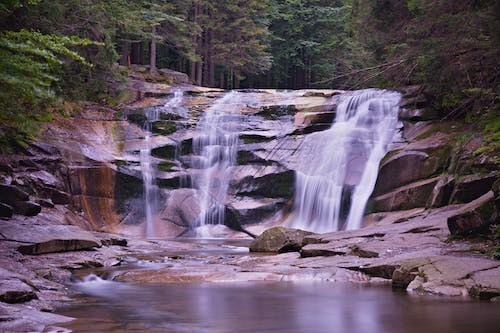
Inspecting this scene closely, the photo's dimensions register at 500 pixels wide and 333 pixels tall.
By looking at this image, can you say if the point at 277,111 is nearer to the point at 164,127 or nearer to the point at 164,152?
the point at 164,127

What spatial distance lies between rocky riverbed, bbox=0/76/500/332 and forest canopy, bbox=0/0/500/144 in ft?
6.43

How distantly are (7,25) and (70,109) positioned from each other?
11.0 meters

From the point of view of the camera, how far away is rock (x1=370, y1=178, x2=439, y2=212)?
16016mm

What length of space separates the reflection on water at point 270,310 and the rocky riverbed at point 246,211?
0.53m

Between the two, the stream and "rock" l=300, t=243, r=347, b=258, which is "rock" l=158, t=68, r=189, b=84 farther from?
the stream

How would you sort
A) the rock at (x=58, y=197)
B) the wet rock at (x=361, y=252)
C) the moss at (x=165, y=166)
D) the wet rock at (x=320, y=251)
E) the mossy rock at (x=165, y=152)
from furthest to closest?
1. the mossy rock at (x=165, y=152)
2. the moss at (x=165, y=166)
3. the rock at (x=58, y=197)
4. the wet rock at (x=320, y=251)
5. the wet rock at (x=361, y=252)

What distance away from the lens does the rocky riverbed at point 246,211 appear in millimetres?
9344

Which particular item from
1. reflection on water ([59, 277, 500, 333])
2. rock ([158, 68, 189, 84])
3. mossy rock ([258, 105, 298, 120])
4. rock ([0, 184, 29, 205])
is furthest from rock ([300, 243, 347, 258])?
rock ([158, 68, 189, 84])

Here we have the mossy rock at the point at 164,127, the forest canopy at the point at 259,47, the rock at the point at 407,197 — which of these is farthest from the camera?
the mossy rock at the point at 164,127

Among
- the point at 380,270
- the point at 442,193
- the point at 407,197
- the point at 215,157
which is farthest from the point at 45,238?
the point at 215,157

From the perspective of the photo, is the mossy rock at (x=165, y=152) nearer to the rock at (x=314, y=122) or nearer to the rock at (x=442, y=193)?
the rock at (x=314, y=122)

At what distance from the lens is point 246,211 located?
20500 millimetres

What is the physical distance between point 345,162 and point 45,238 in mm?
11716

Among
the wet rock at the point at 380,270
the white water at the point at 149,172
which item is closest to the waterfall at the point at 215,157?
the white water at the point at 149,172
